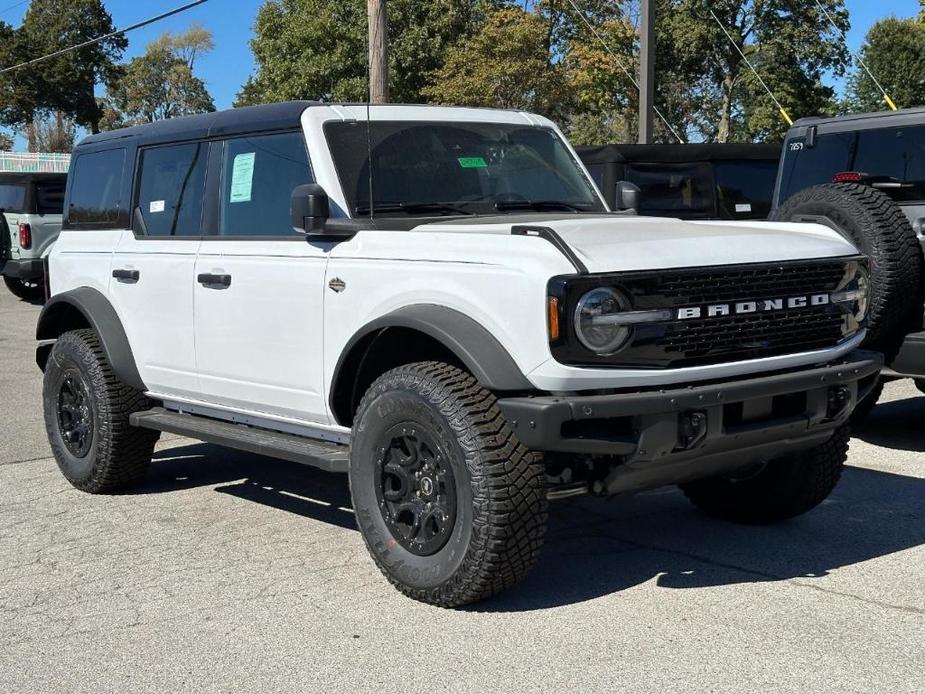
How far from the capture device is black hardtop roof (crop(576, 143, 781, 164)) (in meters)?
11.7

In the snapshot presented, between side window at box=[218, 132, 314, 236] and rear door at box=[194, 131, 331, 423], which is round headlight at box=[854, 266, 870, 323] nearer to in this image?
rear door at box=[194, 131, 331, 423]

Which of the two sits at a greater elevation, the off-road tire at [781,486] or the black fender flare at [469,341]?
the black fender flare at [469,341]

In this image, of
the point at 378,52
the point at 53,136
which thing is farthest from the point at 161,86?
the point at 378,52

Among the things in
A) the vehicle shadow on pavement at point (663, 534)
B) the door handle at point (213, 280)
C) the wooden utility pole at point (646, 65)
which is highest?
the wooden utility pole at point (646, 65)

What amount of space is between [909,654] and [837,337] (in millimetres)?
1374

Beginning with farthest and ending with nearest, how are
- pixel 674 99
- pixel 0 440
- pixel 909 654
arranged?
1. pixel 674 99
2. pixel 0 440
3. pixel 909 654

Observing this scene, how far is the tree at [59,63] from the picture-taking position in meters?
63.5

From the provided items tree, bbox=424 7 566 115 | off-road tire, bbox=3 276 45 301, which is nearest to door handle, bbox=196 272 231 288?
off-road tire, bbox=3 276 45 301

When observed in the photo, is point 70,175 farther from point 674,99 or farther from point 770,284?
point 674,99

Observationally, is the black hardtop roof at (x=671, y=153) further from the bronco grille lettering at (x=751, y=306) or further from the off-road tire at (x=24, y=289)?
the off-road tire at (x=24, y=289)

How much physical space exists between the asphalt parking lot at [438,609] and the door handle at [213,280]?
46.8 inches

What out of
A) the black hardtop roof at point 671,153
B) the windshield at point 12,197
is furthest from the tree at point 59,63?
A: the black hardtop roof at point 671,153

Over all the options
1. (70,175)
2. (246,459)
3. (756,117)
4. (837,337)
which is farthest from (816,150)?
(756,117)

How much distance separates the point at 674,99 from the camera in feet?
151
